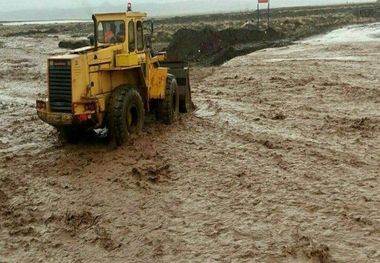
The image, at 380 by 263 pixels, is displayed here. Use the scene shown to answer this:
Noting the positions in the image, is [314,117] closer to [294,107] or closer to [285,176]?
[294,107]

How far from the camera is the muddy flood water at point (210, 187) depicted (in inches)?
271

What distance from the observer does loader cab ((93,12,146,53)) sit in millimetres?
11367

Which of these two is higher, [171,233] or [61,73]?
[61,73]

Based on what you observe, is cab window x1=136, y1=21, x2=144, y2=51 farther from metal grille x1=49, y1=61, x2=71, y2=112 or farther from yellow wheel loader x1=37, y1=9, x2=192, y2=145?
metal grille x1=49, y1=61, x2=71, y2=112

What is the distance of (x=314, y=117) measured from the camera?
44.2ft

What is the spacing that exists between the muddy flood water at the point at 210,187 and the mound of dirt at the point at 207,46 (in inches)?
528

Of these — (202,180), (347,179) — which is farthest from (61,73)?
(347,179)

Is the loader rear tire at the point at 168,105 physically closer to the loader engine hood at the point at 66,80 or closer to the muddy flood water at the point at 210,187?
the muddy flood water at the point at 210,187

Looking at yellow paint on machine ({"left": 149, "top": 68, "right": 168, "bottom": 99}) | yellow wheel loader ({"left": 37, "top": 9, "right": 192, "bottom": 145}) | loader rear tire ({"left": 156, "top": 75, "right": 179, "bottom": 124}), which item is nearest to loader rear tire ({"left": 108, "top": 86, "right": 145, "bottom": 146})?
yellow wheel loader ({"left": 37, "top": 9, "right": 192, "bottom": 145})

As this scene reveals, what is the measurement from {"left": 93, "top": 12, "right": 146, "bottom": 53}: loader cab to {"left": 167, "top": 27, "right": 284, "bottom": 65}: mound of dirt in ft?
53.5

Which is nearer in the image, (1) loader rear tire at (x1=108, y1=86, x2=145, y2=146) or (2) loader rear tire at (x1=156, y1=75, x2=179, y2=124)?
(1) loader rear tire at (x1=108, y1=86, x2=145, y2=146)

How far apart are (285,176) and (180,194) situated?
73.4 inches

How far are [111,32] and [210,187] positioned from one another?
14.5 ft

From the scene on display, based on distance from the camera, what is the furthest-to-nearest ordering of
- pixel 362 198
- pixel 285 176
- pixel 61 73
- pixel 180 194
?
pixel 61 73, pixel 285 176, pixel 180 194, pixel 362 198
